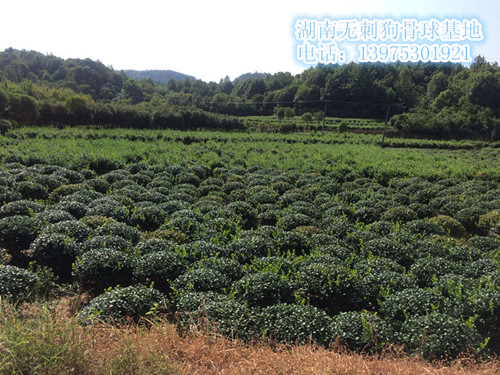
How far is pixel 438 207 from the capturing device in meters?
13.8

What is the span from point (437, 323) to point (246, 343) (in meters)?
3.31

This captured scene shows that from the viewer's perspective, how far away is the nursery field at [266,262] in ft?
17.2

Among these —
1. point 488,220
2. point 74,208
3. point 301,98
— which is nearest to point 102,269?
point 74,208

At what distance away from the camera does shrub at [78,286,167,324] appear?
206 inches

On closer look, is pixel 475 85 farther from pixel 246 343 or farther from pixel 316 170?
pixel 246 343

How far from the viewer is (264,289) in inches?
250

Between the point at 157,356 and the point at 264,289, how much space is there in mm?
2962

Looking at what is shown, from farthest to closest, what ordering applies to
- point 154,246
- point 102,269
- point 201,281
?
point 154,246, point 102,269, point 201,281

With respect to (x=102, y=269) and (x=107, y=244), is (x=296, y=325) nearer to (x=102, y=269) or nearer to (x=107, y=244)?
(x=102, y=269)

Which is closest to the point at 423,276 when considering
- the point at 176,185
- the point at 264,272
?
the point at 264,272

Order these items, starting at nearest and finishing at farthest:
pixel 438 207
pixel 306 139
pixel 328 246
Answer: pixel 328 246, pixel 438 207, pixel 306 139

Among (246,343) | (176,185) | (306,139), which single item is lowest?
(246,343)

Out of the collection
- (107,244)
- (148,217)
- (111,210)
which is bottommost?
(107,244)

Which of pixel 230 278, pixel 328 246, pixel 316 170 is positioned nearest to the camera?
pixel 230 278
